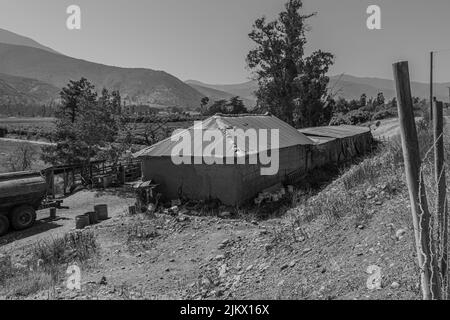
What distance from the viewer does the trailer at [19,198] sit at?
12.8 metres

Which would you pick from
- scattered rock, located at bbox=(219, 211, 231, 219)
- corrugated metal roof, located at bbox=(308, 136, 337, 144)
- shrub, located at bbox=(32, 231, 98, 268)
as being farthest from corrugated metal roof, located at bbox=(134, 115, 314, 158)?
shrub, located at bbox=(32, 231, 98, 268)

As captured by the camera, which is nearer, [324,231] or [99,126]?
[324,231]

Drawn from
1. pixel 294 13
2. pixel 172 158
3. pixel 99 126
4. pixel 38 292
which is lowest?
pixel 38 292

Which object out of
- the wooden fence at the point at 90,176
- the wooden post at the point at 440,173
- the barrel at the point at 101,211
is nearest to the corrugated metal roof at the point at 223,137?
the barrel at the point at 101,211

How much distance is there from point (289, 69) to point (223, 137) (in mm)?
23329

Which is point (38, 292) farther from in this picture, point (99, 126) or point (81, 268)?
point (99, 126)

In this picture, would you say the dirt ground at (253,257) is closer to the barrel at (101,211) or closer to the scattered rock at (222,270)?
the scattered rock at (222,270)

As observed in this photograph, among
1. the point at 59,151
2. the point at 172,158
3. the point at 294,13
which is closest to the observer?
the point at 172,158

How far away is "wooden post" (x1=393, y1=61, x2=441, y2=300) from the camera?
3.46m

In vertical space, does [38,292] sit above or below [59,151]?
below

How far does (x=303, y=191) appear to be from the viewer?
48.8 feet

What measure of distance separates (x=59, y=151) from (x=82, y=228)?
11.1 m

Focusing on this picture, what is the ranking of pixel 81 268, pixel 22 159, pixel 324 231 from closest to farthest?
pixel 324 231 < pixel 81 268 < pixel 22 159
